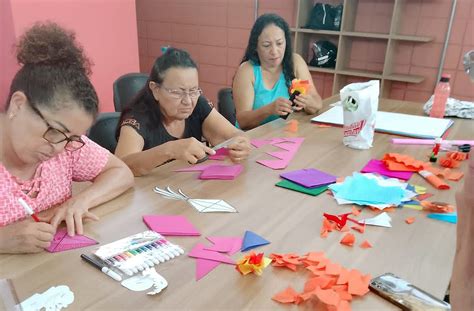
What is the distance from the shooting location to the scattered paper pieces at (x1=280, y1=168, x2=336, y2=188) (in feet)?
4.46

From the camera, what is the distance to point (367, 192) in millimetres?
1310

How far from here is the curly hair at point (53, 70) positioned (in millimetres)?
944

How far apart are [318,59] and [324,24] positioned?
30cm

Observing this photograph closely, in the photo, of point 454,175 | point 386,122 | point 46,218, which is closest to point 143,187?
point 46,218

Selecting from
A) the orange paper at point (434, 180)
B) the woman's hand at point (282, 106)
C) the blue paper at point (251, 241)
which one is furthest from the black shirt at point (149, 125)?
the orange paper at point (434, 180)

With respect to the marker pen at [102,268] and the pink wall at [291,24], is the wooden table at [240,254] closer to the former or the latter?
the marker pen at [102,268]

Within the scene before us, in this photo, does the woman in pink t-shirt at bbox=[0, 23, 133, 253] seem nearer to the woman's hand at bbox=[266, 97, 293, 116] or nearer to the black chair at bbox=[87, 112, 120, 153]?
the black chair at bbox=[87, 112, 120, 153]

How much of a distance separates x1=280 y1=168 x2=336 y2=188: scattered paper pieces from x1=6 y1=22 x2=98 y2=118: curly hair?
68cm

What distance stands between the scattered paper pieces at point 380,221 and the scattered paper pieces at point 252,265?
0.38 m

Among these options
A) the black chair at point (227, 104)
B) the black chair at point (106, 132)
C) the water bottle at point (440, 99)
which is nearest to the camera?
the black chair at point (106, 132)

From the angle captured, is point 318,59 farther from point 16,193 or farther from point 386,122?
point 16,193

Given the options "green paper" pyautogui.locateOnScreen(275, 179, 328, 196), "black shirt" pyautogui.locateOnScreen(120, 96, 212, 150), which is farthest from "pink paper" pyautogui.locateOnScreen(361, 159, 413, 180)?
"black shirt" pyautogui.locateOnScreen(120, 96, 212, 150)

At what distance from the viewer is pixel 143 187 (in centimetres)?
133

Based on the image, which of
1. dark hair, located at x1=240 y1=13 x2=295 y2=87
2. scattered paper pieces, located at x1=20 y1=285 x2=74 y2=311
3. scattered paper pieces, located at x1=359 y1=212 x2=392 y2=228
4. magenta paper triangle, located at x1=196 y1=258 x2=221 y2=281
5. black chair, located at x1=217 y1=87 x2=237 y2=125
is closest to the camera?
scattered paper pieces, located at x1=20 y1=285 x2=74 y2=311
